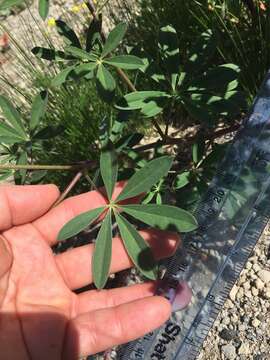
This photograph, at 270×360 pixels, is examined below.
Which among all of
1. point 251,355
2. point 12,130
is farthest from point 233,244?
point 12,130

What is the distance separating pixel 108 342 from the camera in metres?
1.46

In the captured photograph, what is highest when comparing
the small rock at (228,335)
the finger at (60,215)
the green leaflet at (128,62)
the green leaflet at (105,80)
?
the green leaflet at (128,62)

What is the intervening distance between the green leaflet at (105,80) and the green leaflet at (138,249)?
0.34 meters

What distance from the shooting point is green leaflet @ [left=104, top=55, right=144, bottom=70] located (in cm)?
131

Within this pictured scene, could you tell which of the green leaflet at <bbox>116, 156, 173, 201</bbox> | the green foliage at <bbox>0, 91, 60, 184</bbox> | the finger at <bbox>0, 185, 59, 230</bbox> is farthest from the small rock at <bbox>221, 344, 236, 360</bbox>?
the green foliage at <bbox>0, 91, 60, 184</bbox>

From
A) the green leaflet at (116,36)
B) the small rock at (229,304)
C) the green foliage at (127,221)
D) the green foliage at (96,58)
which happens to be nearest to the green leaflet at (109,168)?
the green foliage at (127,221)

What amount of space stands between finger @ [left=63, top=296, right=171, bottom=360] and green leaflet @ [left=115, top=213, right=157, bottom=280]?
0.13m

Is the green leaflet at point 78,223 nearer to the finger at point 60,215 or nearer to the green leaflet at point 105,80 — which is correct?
the finger at point 60,215

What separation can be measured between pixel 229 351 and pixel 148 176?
2.12ft

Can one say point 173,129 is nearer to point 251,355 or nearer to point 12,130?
point 12,130

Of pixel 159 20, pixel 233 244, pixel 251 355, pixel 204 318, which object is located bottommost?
pixel 251 355

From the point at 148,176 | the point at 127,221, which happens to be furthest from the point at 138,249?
the point at 148,176

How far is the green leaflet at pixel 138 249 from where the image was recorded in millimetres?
1338

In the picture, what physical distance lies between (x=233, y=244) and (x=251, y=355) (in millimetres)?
362
